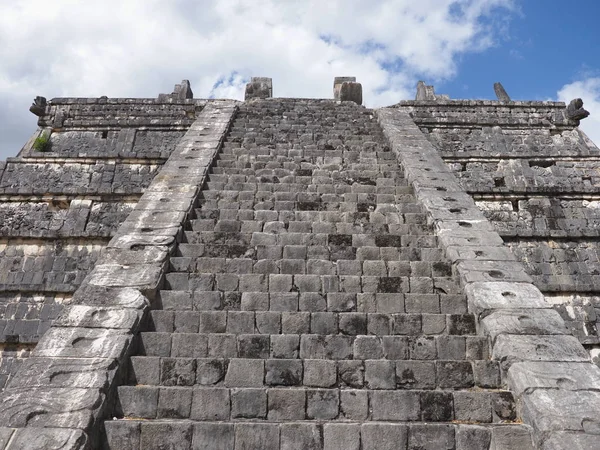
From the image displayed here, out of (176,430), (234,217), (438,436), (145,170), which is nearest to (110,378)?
(176,430)

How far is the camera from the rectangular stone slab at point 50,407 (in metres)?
3.61

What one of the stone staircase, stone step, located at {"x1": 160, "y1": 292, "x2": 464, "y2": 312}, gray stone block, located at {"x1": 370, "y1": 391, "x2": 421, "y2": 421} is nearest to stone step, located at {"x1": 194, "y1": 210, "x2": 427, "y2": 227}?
the stone staircase

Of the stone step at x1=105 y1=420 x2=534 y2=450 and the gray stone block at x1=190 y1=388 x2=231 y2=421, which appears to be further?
the gray stone block at x1=190 y1=388 x2=231 y2=421

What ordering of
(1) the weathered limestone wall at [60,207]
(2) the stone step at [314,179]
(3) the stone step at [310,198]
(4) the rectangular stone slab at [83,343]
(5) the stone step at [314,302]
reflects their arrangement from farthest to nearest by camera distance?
(2) the stone step at [314,179]
(3) the stone step at [310,198]
(1) the weathered limestone wall at [60,207]
(5) the stone step at [314,302]
(4) the rectangular stone slab at [83,343]

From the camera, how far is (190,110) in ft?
43.2

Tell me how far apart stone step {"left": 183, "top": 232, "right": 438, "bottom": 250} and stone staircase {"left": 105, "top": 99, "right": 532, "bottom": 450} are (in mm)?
19

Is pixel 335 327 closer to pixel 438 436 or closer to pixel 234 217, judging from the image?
pixel 438 436

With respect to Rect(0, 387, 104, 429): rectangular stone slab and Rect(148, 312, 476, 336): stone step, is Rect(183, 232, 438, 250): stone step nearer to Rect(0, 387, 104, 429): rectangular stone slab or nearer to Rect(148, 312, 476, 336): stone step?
Rect(148, 312, 476, 336): stone step

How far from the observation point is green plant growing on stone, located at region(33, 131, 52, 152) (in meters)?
11.7

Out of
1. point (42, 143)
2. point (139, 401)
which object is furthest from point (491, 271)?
point (42, 143)

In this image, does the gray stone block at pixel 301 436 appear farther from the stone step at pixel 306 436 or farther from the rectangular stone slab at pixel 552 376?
the rectangular stone slab at pixel 552 376

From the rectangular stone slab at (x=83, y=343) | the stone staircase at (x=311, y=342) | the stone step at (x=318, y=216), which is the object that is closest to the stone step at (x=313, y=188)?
the stone staircase at (x=311, y=342)

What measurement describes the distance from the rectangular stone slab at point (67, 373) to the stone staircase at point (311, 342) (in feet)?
0.75

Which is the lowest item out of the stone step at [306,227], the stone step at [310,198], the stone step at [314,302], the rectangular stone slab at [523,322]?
the rectangular stone slab at [523,322]
